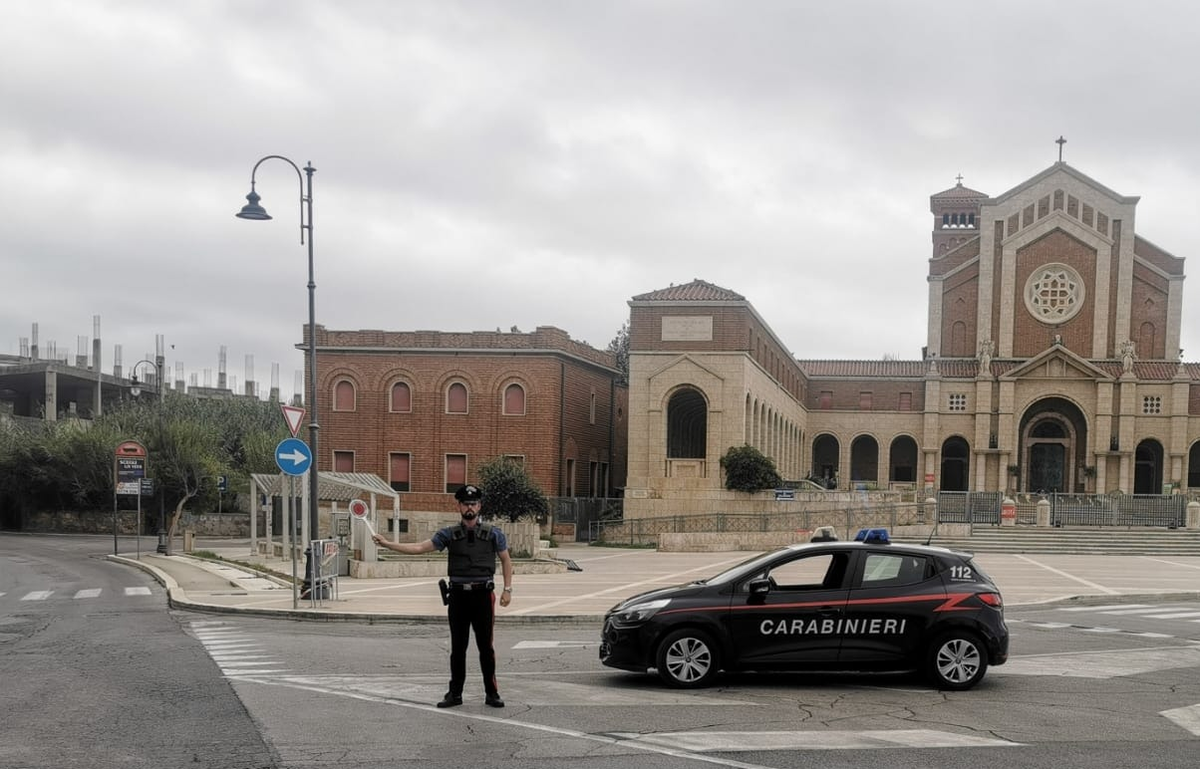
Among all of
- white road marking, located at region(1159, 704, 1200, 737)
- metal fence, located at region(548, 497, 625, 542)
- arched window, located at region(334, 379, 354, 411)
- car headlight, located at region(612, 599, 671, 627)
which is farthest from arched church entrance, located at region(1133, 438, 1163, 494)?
car headlight, located at region(612, 599, 671, 627)

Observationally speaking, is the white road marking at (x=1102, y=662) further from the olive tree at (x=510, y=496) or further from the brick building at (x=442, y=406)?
the brick building at (x=442, y=406)

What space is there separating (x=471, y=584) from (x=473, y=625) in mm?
331

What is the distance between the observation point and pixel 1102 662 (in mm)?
13008

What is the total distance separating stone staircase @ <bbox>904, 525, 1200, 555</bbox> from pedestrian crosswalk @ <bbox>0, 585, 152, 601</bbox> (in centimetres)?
2520

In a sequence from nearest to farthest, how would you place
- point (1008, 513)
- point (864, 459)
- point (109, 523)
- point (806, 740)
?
point (806, 740), point (1008, 513), point (109, 523), point (864, 459)

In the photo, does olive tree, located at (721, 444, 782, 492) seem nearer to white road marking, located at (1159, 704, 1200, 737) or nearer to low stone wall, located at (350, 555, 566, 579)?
low stone wall, located at (350, 555, 566, 579)

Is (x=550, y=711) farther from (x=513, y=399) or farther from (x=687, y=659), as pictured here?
(x=513, y=399)

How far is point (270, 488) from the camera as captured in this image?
34.8 metres

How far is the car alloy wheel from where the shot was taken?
1057 centimetres

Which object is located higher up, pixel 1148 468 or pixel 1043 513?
pixel 1148 468

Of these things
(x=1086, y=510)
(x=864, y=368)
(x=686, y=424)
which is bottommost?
(x=1086, y=510)

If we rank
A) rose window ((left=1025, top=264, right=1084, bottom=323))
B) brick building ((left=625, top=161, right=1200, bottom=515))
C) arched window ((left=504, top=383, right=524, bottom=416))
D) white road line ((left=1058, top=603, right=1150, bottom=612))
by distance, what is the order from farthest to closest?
rose window ((left=1025, top=264, right=1084, bottom=323)), brick building ((left=625, top=161, right=1200, bottom=515)), arched window ((left=504, top=383, right=524, bottom=416)), white road line ((left=1058, top=603, right=1150, bottom=612))

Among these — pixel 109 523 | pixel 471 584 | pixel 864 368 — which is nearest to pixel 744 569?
pixel 471 584

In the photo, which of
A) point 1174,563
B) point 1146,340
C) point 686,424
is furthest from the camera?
point 1146,340
